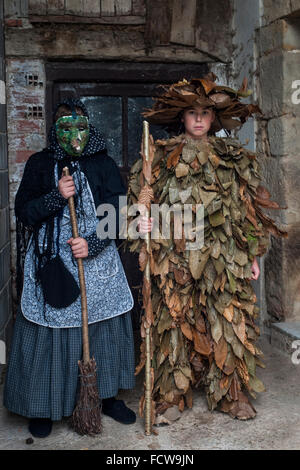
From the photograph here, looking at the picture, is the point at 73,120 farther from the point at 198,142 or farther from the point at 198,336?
the point at 198,336

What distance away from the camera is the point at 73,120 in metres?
2.84

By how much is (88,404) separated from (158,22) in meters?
2.86

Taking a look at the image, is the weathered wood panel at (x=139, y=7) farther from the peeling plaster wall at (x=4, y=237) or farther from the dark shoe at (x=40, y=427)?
the dark shoe at (x=40, y=427)

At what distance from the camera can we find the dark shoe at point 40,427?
290cm

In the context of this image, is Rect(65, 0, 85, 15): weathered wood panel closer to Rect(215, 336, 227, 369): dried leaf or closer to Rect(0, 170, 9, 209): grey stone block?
Rect(0, 170, 9, 209): grey stone block

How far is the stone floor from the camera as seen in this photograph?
278cm

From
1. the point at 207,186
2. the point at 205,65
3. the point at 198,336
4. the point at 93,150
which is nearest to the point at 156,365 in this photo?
the point at 198,336

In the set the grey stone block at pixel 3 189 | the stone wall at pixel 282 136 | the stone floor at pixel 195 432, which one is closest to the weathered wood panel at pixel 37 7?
the grey stone block at pixel 3 189

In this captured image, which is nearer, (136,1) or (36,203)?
(36,203)

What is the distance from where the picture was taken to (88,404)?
285cm

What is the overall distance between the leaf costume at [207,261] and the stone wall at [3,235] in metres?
1.28

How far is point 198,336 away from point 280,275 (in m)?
1.21

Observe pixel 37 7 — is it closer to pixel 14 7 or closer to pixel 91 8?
pixel 14 7
